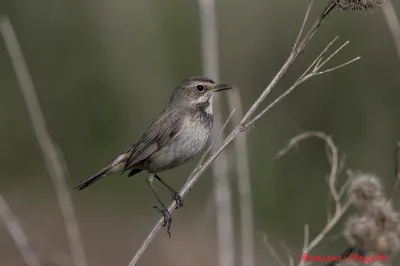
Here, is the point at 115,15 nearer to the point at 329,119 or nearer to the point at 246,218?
the point at 329,119

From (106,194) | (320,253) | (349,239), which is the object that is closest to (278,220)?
(320,253)

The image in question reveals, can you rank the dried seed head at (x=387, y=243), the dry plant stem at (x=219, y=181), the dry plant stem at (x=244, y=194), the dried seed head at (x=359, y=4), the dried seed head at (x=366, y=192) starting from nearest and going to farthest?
the dried seed head at (x=387, y=243) → the dried seed head at (x=366, y=192) → the dried seed head at (x=359, y=4) → the dry plant stem at (x=244, y=194) → the dry plant stem at (x=219, y=181)

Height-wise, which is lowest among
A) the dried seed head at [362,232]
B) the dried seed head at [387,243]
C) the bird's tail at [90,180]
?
the bird's tail at [90,180]

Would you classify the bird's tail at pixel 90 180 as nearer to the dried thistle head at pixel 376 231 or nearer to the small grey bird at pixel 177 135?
the small grey bird at pixel 177 135

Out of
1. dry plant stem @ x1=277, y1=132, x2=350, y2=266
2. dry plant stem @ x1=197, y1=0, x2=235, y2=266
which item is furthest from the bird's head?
dry plant stem @ x1=277, y1=132, x2=350, y2=266

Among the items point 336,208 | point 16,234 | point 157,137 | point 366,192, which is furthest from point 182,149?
point 366,192

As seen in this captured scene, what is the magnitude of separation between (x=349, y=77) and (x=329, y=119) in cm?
65

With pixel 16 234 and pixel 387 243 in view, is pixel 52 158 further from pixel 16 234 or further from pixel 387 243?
pixel 387 243

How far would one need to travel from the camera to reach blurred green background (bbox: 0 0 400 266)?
10.2m

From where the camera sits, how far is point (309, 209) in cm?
1007

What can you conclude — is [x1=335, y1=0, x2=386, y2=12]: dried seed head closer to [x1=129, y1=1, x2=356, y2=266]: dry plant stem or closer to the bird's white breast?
[x1=129, y1=1, x2=356, y2=266]: dry plant stem

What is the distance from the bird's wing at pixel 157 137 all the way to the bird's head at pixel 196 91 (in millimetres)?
130

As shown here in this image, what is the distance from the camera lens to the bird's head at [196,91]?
539cm

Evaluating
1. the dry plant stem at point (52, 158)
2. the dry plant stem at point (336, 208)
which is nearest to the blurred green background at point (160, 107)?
the dry plant stem at point (52, 158)
